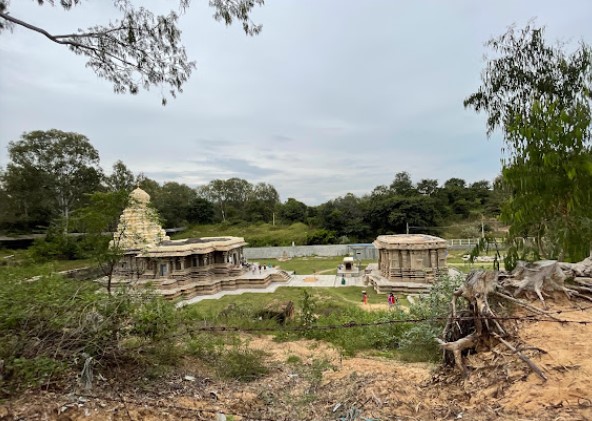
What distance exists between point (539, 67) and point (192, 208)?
42.8 meters

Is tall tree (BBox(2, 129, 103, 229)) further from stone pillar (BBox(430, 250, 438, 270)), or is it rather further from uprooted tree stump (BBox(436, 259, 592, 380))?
uprooted tree stump (BBox(436, 259, 592, 380))

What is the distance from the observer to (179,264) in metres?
20.2

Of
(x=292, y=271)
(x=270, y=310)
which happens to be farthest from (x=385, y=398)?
(x=292, y=271)

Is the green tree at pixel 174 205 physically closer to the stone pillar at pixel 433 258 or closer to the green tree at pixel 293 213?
the green tree at pixel 293 213

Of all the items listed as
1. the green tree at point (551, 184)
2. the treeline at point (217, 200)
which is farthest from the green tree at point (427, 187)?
the green tree at point (551, 184)

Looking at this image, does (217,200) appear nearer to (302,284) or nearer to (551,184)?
(302,284)

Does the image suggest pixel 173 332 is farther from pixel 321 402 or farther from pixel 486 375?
pixel 486 375

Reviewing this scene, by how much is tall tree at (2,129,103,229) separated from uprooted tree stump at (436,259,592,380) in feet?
112

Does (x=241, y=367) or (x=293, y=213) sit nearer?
(x=241, y=367)

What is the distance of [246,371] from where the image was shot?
15.5ft

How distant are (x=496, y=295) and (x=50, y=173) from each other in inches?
1441

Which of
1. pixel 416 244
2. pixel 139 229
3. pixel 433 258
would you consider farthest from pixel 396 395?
pixel 139 229

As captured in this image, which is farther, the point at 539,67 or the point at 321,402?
the point at 539,67

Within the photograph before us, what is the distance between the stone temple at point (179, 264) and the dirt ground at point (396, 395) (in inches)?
608
